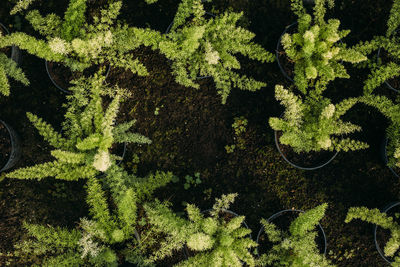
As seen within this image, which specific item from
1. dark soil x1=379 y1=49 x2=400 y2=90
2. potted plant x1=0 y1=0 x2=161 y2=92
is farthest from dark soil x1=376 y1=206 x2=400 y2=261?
potted plant x1=0 y1=0 x2=161 y2=92

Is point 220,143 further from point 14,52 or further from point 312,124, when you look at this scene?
point 14,52

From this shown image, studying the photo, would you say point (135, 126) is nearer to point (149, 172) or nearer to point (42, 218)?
point (149, 172)

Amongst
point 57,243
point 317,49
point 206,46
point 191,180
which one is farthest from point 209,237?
point 317,49

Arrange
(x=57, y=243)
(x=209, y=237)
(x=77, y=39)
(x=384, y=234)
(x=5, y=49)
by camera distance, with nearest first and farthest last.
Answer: (x=77, y=39) → (x=209, y=237) → (x=57, y=243) → (x=5, y=49) → (x=384, y=234)

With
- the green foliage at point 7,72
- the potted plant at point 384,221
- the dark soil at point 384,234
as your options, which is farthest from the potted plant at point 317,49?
the green foliage at point 7,72

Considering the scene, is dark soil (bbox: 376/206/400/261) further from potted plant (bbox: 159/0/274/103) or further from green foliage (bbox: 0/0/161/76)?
green foliage (bbox: 0/0/161/76)

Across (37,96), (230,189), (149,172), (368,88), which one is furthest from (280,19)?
(37,96)

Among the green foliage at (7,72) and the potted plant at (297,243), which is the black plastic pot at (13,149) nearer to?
the green foliage at (7,72)
